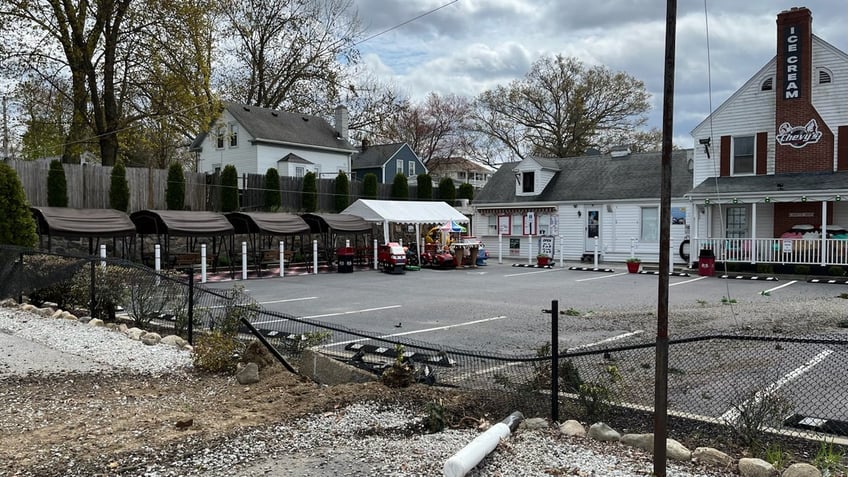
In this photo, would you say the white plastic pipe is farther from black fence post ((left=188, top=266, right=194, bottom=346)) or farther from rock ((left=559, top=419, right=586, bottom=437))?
black fence post ((left=188, top=266, right=194, bottom=346))

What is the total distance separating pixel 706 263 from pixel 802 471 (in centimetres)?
1939

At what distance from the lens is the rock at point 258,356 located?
273 inches

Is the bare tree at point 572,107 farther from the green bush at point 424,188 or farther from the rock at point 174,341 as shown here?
the rock at point 174,341

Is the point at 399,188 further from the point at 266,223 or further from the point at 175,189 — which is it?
the point at 266,223

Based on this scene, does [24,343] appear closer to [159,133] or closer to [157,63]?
[157,63]

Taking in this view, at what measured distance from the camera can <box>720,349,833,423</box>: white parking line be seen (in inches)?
194

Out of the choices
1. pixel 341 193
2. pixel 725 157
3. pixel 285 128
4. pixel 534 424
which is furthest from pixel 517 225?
pixel 534 424

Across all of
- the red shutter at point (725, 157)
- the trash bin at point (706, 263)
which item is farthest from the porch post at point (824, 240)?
the red shutter at point (725, 157)

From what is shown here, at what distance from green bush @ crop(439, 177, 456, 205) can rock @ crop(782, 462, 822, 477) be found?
3246cm

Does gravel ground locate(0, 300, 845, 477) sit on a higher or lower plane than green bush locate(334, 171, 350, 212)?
lower

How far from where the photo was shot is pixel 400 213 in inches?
1029

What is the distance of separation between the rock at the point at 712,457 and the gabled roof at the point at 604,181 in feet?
77.8

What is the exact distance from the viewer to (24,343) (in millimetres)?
8414

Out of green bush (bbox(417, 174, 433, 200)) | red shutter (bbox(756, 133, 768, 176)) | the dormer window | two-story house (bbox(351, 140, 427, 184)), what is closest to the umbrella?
green bush (bbox(417, 174, 433, 200))
